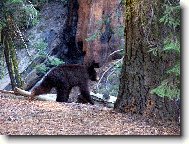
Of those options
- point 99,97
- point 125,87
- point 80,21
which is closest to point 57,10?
point 80,21

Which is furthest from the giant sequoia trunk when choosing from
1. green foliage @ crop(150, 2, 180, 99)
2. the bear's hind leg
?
the bear's hind leg

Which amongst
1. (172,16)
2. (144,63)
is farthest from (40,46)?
Answer: (172,16)

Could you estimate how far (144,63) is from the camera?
3.07 m

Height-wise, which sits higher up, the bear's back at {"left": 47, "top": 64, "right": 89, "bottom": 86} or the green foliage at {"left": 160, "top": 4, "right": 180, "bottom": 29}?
the green foliage at {"left": 160, "top": 4, "right": 180, "bottom": 29}

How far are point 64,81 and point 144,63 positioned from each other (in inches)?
69.7

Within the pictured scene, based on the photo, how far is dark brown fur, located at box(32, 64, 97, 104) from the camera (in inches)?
181

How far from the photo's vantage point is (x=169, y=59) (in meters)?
2.95

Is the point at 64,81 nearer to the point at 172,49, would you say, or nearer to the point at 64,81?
the point at 64,81

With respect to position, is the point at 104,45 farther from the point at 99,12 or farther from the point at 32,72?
the point at 32,72

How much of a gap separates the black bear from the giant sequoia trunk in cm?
153

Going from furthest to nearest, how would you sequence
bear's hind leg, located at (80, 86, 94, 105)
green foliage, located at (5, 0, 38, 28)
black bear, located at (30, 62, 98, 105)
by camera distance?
green foliage, located at (5, 0, 38, 28), bear's hind leg, located at (80, 86, 94, 105), black bear, located at (30, 62, 98, 105)

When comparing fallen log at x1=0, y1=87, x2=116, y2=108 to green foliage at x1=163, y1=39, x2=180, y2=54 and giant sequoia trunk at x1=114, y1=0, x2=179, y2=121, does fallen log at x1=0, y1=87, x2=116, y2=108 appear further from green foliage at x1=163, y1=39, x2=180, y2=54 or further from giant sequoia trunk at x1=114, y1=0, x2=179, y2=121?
green foliage at x1=163, y1=39, x2=180, y2=54

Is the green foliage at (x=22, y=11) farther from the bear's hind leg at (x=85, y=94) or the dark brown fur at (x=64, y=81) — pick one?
the bear's hind leg at (x=85, y=94)

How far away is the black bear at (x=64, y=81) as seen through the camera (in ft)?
15.0
